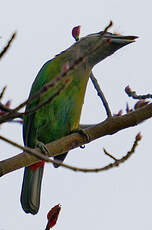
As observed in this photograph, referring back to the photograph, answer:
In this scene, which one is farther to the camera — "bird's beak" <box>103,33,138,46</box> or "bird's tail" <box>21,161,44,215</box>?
"bird's tail" <box>21,161,44,215</box>

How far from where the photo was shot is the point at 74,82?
13.3 feet

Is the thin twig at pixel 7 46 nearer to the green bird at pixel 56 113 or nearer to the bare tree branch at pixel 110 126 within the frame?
the bare tree branch at pixel 110 126

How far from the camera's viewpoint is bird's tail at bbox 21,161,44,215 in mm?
3764

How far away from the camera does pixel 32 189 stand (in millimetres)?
4035

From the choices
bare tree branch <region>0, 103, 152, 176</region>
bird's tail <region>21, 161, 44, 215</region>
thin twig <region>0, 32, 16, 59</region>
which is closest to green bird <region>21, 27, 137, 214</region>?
bird's tail <region>21, 161, 44, 215</region>

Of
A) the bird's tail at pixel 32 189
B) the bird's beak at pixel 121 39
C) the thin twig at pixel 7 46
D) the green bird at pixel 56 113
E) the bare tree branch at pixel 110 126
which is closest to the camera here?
the thin twig at pixel 7 46

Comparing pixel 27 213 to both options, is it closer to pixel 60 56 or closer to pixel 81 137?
pixel 81 137

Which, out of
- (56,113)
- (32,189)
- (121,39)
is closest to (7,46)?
(121,39)

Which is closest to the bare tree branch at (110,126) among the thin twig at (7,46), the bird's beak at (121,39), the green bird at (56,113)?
the bird's beak at (121,39)

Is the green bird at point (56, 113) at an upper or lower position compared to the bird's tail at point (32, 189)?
upper

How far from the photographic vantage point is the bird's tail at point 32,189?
3.76m

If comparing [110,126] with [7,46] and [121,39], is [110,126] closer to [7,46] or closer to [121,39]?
[121,39]

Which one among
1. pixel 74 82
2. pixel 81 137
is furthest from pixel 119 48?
pixel 81 137

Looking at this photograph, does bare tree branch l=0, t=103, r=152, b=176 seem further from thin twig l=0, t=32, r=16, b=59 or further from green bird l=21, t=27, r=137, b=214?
thin twig l=0, t=32, r=16, b=59
